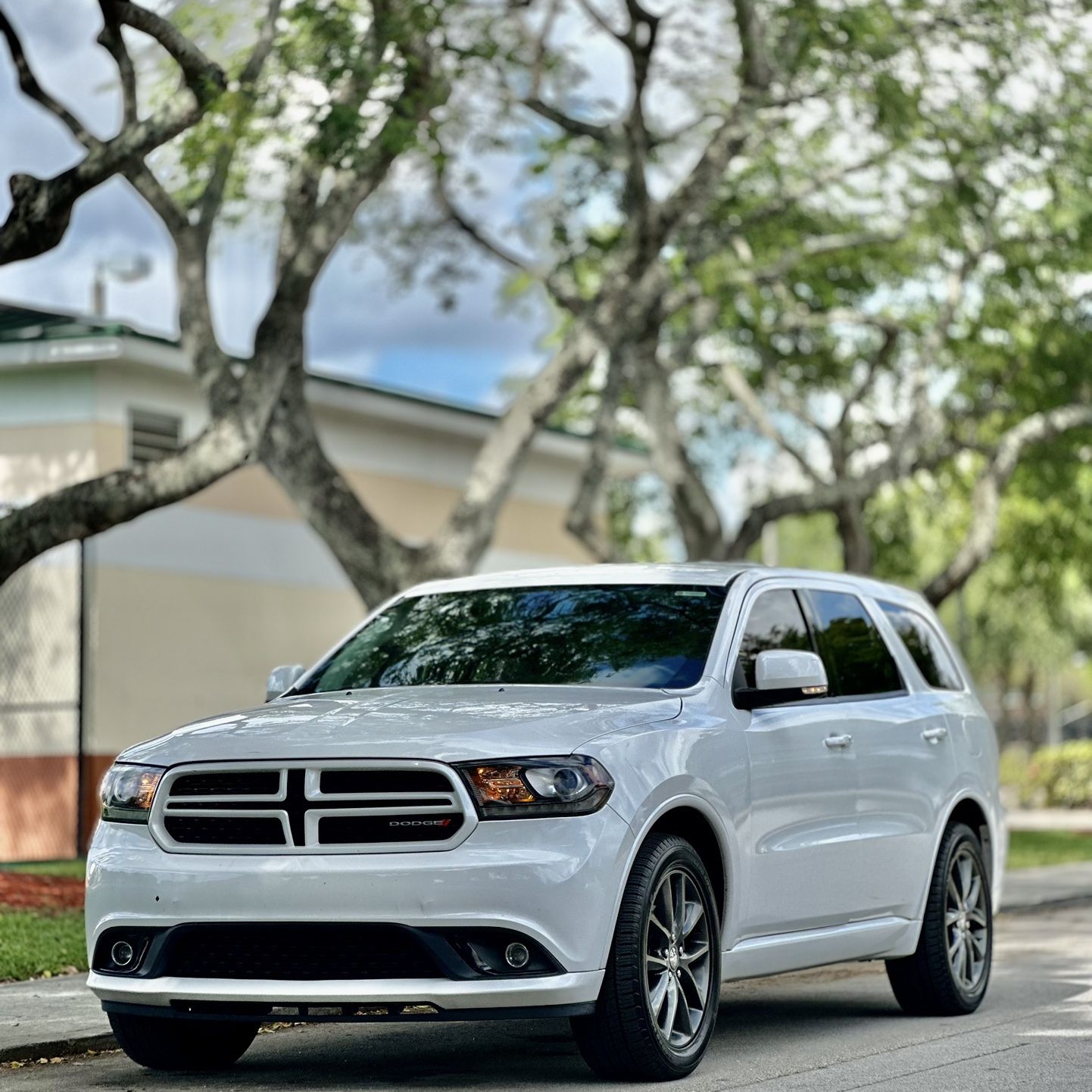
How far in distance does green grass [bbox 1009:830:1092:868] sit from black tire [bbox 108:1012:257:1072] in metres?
14.2

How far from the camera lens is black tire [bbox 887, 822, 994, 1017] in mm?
9523

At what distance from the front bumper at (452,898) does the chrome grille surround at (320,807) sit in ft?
0.14

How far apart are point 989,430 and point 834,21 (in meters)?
12.1

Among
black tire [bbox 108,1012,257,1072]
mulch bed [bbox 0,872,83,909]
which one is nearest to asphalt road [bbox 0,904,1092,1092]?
black tire [bbox 108,1012,257,1072]

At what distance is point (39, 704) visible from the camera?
20094 mm

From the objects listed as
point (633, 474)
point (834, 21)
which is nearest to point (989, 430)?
point (633, 474)

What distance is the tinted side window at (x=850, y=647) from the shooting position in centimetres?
919

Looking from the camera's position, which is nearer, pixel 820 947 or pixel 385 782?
pixel 385 782

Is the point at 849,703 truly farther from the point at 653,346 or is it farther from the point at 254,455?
the point at 653,346

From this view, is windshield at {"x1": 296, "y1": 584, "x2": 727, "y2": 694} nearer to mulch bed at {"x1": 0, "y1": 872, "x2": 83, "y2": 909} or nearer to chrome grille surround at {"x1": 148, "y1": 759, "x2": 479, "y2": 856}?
chrome grille surround at {"x1": 148, "y1": 759, "x2": 479, "y2": 856}

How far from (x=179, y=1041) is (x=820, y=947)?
103 inches

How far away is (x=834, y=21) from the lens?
17453 millimetres

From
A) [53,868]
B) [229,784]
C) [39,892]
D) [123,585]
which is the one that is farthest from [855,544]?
[229,784]

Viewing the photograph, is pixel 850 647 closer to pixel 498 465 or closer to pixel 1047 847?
pixel 498 465
